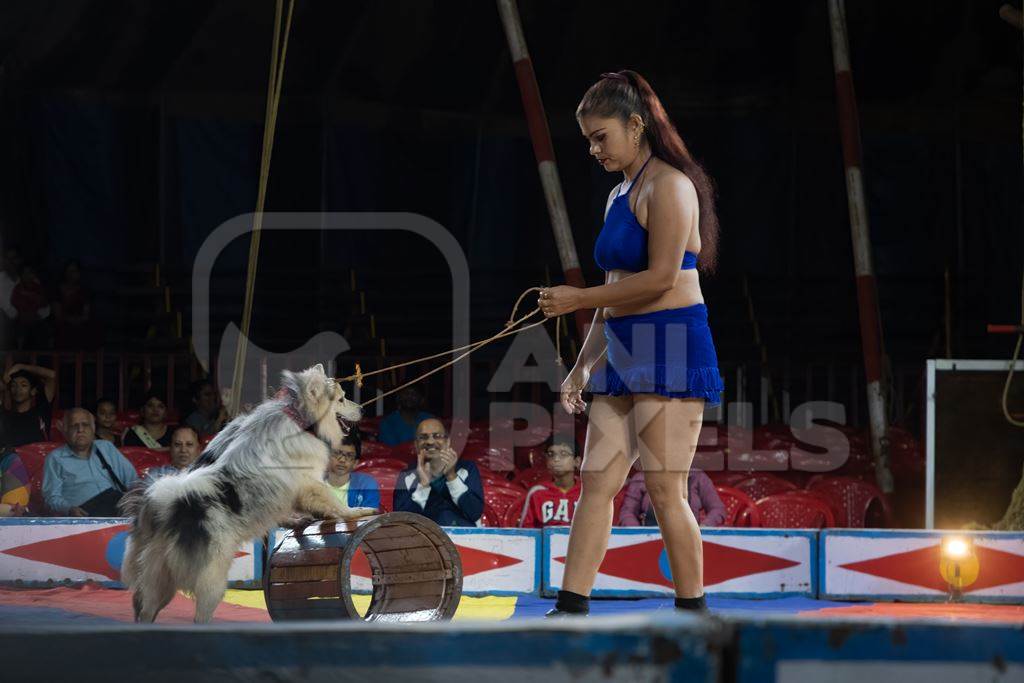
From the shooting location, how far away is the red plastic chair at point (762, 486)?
7.24m

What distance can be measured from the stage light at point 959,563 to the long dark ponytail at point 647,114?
290 cm

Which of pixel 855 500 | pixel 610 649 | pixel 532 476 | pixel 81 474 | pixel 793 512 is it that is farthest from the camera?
pixel 855 500

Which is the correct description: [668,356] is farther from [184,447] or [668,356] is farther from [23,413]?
[23,413]

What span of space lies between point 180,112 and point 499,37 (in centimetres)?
328

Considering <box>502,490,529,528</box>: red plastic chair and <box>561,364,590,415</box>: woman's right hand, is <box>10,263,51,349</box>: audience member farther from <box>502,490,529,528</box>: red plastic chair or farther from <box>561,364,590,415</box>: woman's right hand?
<box>561,364,590,415</box>: woman's right hand

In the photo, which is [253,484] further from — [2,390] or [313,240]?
[313,240]

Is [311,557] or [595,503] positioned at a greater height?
[595,503]

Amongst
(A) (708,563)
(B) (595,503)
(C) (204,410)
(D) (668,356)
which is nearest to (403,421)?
(C) (204,410)

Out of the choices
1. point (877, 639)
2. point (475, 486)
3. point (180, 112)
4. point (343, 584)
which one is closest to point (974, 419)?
point (475, 486)

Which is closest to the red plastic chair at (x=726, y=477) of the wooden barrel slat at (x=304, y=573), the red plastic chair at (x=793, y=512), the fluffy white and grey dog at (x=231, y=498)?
the red plastic chair at (x=793, y=512)

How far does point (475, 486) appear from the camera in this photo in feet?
20.7

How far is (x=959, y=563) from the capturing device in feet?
19.0

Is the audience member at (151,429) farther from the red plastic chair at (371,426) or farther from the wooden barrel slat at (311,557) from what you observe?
the wooden barrel slat at (311,557)

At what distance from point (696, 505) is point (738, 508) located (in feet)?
1.03
